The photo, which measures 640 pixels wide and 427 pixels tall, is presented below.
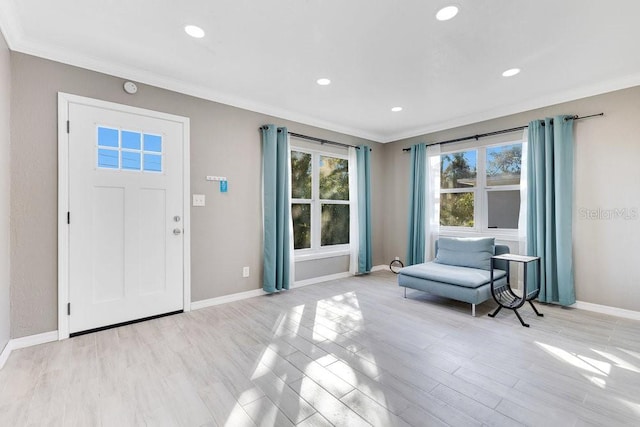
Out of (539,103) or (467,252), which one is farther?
(467,252)

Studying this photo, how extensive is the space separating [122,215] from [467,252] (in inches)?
161

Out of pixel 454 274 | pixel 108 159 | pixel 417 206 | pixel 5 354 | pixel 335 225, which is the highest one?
pixel 108 159

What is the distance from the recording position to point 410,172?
5121 millimetres

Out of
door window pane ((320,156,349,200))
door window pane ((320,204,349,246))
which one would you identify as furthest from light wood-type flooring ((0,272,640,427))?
door window pane ((320,156,349,200))

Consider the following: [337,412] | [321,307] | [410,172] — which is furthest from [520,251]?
[337,412]

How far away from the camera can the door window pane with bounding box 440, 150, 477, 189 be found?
4.55 m

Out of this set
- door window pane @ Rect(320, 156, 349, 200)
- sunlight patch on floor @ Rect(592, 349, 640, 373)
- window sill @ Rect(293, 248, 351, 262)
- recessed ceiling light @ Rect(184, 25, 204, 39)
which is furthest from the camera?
door window pane @ Rect(320, 156, 349, 200)

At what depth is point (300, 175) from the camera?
458cm

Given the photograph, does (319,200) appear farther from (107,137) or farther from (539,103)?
(539,103)

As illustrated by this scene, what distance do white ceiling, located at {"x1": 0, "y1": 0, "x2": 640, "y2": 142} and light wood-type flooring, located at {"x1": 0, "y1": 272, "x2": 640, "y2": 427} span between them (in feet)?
8.40

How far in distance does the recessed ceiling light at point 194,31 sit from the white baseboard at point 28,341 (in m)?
2.82

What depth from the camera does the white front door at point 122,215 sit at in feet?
8.81

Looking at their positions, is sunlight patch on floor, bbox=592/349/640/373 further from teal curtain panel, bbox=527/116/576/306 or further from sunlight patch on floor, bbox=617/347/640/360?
teal curtain panel, bbox=527/116/576/306

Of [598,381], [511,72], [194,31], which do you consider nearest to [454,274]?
[598,381]
